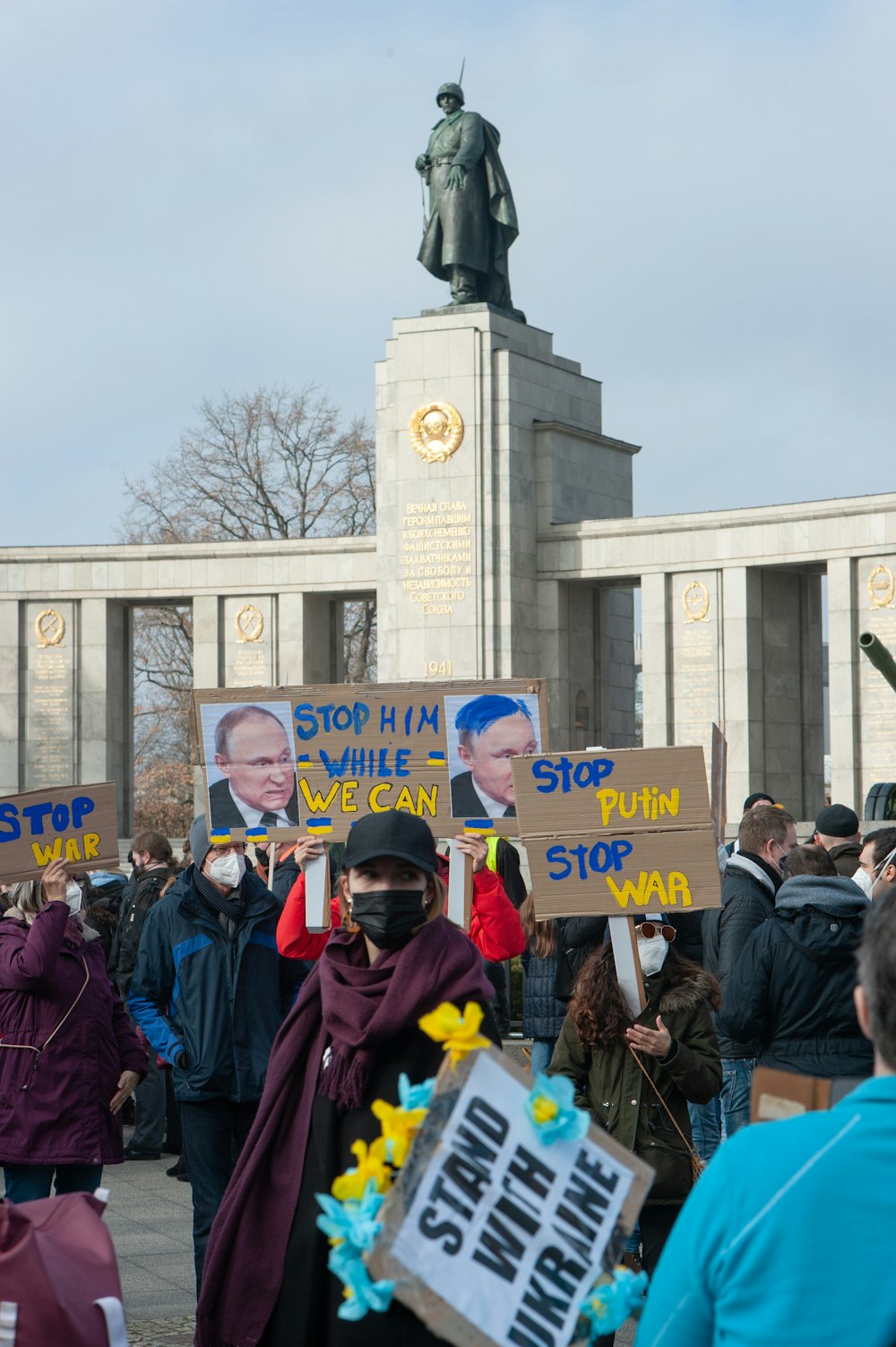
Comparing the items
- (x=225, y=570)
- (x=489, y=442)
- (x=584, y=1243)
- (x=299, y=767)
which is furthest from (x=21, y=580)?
(x=584, y=1243)

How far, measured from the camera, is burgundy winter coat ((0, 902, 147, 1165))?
645 cm

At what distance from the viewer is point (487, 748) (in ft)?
26.0

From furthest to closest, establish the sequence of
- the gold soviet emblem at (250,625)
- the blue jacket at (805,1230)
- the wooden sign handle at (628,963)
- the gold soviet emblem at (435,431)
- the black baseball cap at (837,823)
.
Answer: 1. the gold soviet emblem at (250,625)
2. the gold soviet emblem at (435,431)
3. the black baseball cap at (837,823)
4. the wooden sign handle at (628,963)
5. the blue jacket at (805,1230)

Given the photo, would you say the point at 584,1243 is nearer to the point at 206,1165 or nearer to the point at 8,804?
the point at 206,1165

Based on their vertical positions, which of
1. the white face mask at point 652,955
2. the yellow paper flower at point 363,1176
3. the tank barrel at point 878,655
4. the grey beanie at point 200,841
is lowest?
the white face mask at point 652,955

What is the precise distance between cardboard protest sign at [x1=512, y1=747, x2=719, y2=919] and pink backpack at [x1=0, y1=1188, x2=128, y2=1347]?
3.18m

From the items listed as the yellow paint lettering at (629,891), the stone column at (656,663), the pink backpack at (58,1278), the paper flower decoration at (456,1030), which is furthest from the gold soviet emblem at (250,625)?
the paper flower decoration at (456,1030)

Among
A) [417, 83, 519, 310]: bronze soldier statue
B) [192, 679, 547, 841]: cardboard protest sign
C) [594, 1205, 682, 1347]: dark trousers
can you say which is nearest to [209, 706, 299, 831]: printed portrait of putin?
[192, 679, 547, 841]: cardboard protest sign

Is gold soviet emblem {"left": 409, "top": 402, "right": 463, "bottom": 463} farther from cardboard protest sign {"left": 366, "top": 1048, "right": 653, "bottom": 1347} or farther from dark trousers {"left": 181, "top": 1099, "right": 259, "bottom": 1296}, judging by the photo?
cardboard protest sign {"left": 366, "top": 1048, "right": 653, "bottom": 1347}

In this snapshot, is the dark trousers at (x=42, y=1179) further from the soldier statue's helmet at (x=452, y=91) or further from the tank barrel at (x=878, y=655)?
the soldier statue's helmet at (x=452, y=91)

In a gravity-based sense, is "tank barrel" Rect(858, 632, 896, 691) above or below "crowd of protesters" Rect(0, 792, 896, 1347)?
above

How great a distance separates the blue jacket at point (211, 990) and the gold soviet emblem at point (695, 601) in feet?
76.4

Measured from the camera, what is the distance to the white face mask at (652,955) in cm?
605

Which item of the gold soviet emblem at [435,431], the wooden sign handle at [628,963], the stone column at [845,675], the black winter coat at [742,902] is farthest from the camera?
the gold soviet emblem at [435,431]
